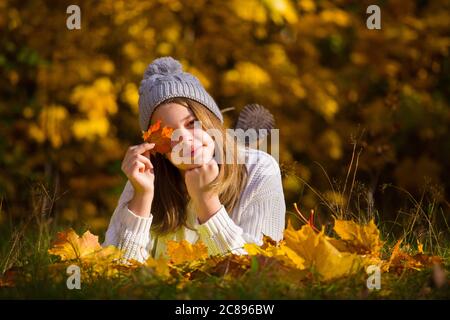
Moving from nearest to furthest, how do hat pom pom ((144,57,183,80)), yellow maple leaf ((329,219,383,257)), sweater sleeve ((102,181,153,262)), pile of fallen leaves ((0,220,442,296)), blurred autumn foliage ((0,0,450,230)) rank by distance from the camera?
pile of fallen leaves ((0,220,442,296))
yellow maple leaf ((329,219,383,257))
sweater sleeve ((102,181,153,262))
hat pom pom ((144,57,183,80))
blurred autumn foliage ((0,0,450,230))

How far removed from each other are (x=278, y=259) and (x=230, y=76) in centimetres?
398

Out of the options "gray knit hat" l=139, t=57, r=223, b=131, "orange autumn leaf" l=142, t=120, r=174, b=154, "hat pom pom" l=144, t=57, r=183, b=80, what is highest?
"hat pom pom" l=144, t=57, r=183, b=80

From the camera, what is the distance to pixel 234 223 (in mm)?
2490

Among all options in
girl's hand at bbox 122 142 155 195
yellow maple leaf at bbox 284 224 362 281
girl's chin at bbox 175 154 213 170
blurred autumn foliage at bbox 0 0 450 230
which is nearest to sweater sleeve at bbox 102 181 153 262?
girl's hand at bbox 122 142 155 195

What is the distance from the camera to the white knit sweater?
2.37 m

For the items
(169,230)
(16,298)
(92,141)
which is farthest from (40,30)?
(16,298)

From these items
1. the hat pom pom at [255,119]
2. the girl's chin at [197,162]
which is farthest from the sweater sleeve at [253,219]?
the hat pom pom at [255,119]

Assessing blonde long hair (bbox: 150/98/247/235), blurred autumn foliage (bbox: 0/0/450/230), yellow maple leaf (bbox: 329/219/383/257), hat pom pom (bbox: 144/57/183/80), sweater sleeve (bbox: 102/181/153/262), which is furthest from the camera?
blurred autumn foliage (bbox: 0/0/450/230)

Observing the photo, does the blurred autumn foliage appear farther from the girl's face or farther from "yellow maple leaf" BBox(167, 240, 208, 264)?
"yellow maple leaf" BBox(167, 240, 208, 264)

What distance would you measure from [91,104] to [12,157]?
748mm

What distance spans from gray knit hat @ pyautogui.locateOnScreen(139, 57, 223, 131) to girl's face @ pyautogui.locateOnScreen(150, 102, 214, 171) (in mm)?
79

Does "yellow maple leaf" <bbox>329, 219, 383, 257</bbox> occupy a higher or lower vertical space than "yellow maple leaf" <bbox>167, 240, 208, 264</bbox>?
higher

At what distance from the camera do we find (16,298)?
1.71 m
